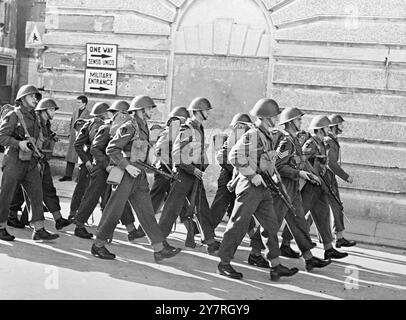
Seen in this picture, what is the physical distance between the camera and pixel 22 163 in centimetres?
783

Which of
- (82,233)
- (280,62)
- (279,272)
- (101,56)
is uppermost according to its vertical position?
(280,62)

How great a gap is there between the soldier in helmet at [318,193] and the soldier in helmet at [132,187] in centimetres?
181

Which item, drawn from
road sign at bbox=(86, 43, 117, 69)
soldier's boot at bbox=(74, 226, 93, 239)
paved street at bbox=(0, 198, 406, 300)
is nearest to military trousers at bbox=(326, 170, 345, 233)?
paved street at bbox=(0, 198, 406, 300)

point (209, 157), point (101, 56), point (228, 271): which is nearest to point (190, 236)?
point (228, 271)

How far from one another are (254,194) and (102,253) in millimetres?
1854

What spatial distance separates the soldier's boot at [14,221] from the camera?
8.66 metres

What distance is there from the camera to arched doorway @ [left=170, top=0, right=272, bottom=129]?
11.9m

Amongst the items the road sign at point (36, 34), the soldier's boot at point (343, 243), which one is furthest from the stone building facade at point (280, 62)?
the soldier's boot at point (343, 243)

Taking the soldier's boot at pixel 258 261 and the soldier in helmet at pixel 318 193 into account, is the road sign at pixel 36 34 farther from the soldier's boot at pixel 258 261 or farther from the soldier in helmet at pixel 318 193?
the soldier's boot at pixel 258 261

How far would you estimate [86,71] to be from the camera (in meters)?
13.0

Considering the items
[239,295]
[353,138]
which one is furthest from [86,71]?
[239,295]

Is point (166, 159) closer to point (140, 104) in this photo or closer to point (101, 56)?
point (140, 104)

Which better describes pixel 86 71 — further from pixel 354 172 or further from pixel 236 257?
pixel 236 257

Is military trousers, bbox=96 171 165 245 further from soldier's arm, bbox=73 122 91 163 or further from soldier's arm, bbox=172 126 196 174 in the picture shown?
soldier's arm, bbox=73 122 91 163
